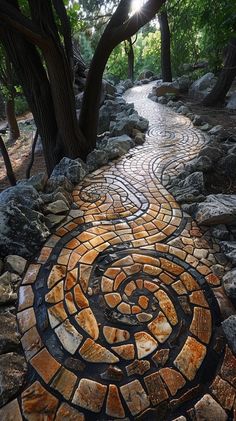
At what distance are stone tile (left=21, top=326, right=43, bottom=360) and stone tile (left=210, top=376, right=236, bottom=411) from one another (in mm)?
1067

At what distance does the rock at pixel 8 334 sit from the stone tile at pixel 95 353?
16.7 inches

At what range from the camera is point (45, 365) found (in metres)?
1.51

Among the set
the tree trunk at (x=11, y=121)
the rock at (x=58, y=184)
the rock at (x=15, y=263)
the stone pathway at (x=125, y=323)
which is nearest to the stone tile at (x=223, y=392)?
the stone pathway at (x=125, y=323)

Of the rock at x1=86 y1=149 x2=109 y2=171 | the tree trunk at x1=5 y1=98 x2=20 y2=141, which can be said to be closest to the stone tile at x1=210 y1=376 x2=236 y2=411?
the rock at x1=86 y1=149 x2=109 y2=171

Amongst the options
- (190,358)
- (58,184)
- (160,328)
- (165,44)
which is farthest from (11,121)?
(190,358)

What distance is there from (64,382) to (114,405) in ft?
1.01

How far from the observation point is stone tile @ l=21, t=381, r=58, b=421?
4.32ft

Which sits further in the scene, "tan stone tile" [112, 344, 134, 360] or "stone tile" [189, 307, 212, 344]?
"stone tile" [189, 307, 212, 344]

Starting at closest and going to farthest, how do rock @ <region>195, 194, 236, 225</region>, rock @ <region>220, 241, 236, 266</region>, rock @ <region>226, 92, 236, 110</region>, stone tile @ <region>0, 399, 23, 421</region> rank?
1. stone tile @ <region>0, 399, 23, 421</region>
2. rock @ <region>220, 241, 236, 266</region>
3. rock @ <region>195, 194, 236, 225</region>
4. rock @ <region>226, 92, 236, 110</region>

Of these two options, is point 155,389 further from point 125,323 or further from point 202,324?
point 202,324

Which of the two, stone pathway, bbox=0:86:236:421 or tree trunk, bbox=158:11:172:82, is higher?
tree trunk, bbox=158:11:172:82

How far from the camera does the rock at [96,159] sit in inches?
163

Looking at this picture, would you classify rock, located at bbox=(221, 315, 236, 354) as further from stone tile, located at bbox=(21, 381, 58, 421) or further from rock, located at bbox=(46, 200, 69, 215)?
rock, located at bbox=(46, 200, 69, 215)

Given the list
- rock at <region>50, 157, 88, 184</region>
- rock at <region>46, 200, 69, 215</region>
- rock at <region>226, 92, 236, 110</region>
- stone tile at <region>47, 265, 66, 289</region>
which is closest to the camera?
stone tile at <region>47, 265, 66, 289</region>
